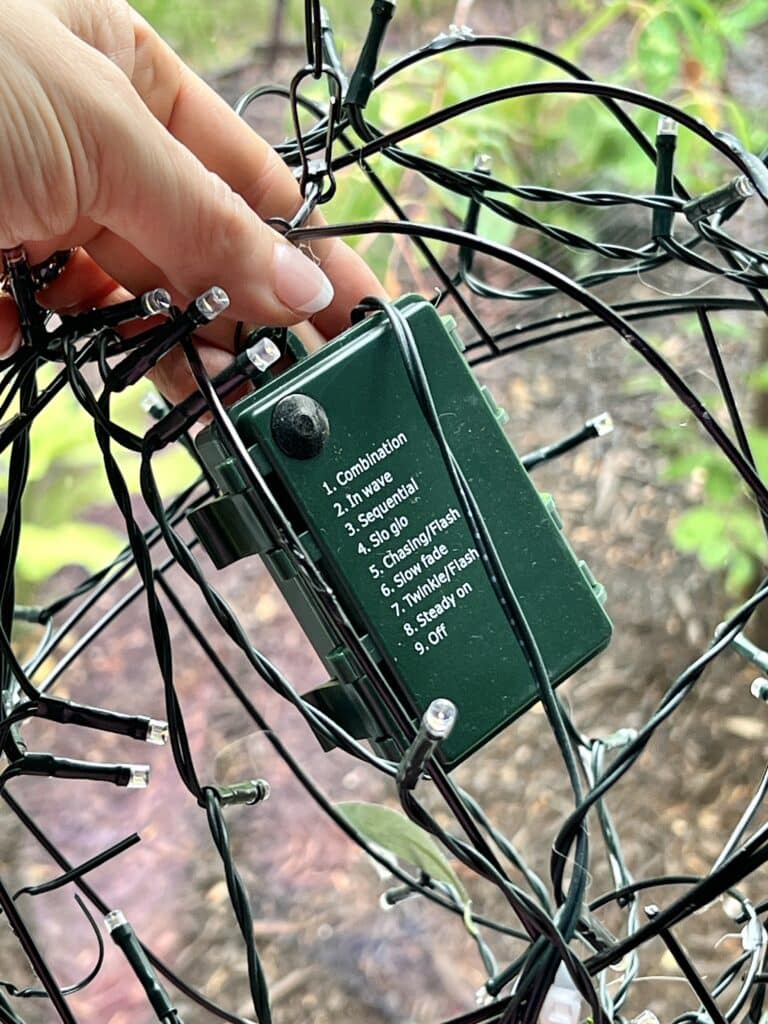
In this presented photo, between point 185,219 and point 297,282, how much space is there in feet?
0.18

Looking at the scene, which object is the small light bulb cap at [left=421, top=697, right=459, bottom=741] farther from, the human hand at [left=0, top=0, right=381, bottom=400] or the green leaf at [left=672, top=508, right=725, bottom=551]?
the green leaf at [left=672, top=508, right=725, bottom=551]

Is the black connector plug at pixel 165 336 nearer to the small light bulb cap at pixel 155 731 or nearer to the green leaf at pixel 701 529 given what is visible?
the small light bulb cap at pixel 155 731

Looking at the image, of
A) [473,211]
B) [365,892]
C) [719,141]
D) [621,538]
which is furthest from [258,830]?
[719,141]

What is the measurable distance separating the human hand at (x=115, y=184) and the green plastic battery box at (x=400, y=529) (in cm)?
6

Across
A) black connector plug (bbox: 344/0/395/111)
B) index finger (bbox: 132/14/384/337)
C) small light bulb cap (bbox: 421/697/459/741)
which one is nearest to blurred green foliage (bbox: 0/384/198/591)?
index finger (bbox: 132/14/384/337)

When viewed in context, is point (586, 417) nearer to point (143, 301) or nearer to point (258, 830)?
point (258, 830)

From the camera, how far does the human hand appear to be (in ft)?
1.32

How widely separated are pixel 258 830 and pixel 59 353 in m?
0.65

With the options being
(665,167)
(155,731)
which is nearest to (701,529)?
(665,167)

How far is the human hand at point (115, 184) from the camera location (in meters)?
0.40

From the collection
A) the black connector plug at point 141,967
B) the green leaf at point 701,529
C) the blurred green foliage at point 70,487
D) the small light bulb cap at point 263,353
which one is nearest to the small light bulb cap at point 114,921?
the black connector plug at point 141,967

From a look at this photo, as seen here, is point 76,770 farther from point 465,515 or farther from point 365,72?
point 365,72

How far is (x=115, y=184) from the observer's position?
0.42m

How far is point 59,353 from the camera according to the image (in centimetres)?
40
